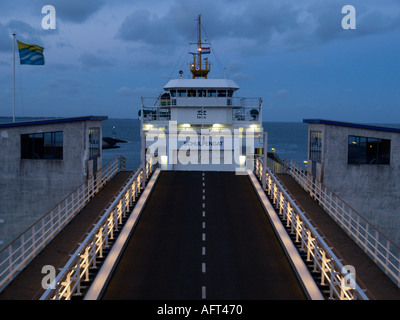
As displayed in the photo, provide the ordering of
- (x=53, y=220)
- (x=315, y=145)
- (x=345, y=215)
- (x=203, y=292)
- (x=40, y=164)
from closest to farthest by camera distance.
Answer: (x=203, y=292) → (x=345, y=215) → (x=53, y=220) → (x=40, y=164) → (x=315, y=145)

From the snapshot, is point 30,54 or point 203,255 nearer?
point 203,255

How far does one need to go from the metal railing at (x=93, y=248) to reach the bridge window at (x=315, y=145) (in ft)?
35.1

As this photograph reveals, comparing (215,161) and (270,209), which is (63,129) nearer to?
(270,209)

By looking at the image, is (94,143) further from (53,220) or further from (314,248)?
(314,248)

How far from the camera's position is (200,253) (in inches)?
624

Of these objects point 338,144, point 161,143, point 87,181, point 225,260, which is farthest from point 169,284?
point 161,143

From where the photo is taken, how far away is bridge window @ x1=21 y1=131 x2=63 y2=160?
2466 centimetres

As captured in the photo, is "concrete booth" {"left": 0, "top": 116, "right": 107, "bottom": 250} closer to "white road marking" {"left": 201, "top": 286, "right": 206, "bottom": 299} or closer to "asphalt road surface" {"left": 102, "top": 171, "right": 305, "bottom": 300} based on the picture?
"asphalt road surface" {"left": 102, "top": 171, "right": 305, "bottom": 300}

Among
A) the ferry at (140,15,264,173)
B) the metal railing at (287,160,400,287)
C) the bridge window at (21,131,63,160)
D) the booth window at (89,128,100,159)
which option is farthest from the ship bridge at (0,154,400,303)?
the ferry at (140,15,264,173)

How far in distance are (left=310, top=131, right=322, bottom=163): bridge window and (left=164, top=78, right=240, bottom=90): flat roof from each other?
1330 centimetres

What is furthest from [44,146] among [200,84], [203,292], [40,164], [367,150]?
[367,150]

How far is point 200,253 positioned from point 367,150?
45.1 feet

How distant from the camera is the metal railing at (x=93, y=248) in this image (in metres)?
11.1

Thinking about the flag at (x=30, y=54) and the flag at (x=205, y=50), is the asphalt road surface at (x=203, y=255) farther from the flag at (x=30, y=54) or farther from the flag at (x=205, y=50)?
the flag at (x=205, y=50)
